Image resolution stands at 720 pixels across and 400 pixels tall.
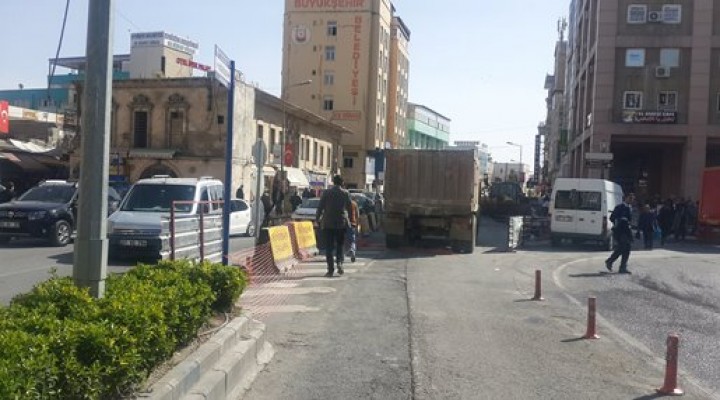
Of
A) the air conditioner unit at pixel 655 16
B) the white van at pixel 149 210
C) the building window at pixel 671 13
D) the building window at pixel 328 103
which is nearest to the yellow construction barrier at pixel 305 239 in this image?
the white van at pixel 149 210

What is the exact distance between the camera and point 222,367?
6.00 m

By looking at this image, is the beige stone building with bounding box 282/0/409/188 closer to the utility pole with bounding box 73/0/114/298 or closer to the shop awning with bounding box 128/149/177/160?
the shop awning with bounding box 128/149/177/160

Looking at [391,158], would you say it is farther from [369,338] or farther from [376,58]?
[376,58]

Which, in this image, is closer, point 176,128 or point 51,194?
point 51,194

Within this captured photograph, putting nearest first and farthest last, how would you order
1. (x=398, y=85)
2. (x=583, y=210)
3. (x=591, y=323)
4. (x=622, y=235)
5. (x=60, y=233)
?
(x=591, y=323)
(x=622, y=235)
(x=60, y=233)
(x=583, y=210)
(x=398, y=85)

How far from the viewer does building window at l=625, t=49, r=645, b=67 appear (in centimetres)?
4375

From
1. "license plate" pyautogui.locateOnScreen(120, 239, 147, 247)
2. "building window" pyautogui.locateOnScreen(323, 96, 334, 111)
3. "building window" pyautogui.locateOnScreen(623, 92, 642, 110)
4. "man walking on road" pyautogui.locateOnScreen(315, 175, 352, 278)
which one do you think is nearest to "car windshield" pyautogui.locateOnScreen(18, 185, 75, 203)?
"license plate" pyautogui.locateOnScreen(120, 239, 147, 247)

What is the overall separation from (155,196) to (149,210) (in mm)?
574

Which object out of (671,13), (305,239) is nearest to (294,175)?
(671,13)

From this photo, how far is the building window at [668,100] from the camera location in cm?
4353

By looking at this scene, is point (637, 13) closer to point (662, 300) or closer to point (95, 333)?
point (662, 300)

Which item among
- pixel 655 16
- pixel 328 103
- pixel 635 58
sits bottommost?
pixel 328 103

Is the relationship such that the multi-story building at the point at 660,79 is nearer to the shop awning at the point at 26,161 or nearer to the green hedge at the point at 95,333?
the shop awning at the point at 26,161

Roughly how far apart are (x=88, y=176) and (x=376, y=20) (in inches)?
2770
